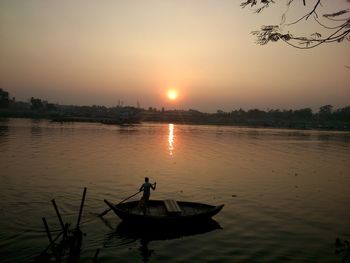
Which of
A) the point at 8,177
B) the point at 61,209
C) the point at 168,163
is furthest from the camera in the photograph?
the point at 168,163

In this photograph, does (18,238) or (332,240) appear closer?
(18,238)

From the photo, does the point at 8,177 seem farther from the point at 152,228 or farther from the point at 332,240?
the point at 332,240

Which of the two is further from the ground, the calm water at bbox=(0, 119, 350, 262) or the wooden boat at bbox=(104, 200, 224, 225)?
the wooden boat at bbox=(104, 200, 224, 225)

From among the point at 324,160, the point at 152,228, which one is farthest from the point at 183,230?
the point at 324,160

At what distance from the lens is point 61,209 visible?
2480 cm

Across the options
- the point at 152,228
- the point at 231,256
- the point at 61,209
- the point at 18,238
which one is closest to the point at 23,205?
the point at 61,209

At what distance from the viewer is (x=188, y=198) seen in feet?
99.5

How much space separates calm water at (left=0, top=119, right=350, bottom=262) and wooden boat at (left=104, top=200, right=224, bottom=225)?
2.47 ft

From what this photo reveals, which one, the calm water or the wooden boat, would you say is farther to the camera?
the wooden boat

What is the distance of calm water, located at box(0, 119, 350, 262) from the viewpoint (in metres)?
18.8

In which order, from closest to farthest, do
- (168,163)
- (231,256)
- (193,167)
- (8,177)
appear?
1. (231,256)
2. (8,177)
3. (193,167)
4. (168,163)

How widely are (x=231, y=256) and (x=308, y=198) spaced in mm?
16810

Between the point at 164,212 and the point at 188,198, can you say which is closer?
the point at 164,212

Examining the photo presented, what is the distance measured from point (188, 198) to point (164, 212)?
8.61m
